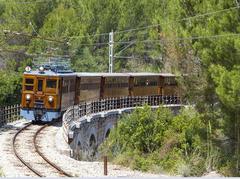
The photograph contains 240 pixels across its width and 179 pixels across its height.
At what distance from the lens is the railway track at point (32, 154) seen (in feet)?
61.7

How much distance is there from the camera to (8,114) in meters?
33.1

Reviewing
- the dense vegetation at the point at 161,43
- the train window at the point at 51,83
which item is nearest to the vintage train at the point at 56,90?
the train window at the point at 51,83

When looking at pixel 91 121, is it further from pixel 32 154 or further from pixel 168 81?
pixel 168 81

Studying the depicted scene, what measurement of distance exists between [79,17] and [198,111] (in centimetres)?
4251

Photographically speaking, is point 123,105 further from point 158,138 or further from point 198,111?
point 198,111

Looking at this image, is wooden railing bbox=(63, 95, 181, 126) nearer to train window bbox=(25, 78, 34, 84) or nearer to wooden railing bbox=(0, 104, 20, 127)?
train window bbox=(25, 78, 34, 84)

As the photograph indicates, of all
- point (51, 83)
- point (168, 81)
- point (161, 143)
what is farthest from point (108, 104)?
point (161, 143)

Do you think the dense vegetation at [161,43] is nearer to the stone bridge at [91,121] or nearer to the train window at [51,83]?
the train window at [51,83]

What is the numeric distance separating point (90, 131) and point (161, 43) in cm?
725

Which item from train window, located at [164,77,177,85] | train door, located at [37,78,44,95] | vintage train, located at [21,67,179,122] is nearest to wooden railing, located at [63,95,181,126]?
vintage train, located at [21,67,179,122]

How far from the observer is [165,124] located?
87.6 feet

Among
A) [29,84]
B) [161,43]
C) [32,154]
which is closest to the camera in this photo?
[32,154]

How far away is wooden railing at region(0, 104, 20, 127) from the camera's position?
103 ft

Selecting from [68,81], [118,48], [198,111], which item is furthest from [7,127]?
[118,48]
